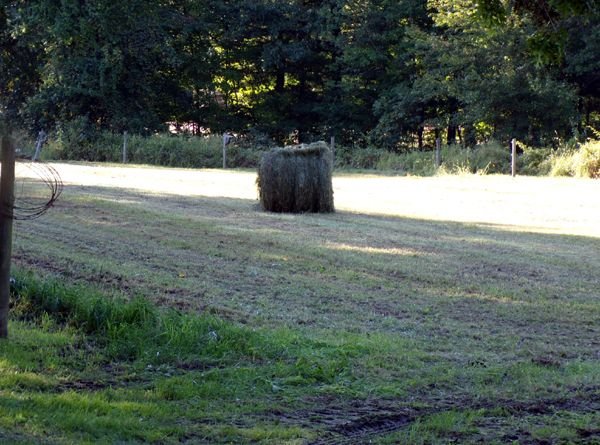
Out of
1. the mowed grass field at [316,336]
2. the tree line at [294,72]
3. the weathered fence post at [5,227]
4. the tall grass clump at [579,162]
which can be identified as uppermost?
the tree line at [294,72]

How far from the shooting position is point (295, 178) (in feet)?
72.6

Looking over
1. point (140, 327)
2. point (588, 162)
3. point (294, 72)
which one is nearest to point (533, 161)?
point (588, 162)

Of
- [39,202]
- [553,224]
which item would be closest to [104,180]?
[39,202]

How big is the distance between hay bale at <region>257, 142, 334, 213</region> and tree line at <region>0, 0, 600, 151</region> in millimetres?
23474

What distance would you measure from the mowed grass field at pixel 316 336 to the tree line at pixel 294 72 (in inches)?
1099

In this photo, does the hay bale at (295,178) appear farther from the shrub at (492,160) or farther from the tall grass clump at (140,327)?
the shrub at (492,160)

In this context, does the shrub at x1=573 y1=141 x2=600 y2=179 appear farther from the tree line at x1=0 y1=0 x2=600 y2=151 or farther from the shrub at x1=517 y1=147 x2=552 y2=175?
the tree line at x1=0 y1=0 x2=600 y2=151

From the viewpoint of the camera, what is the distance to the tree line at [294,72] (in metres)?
47.1

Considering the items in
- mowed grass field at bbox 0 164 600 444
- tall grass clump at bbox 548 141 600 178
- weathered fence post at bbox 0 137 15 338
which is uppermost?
tall grass clump at bbox 548 141 600 178

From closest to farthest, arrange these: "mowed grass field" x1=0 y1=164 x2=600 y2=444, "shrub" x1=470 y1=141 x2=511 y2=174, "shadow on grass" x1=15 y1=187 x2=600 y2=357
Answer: "mowed grass field" x1=0 y1=164 x2=600 y2=444 < "shadow on grass" x1=15 y1=187 x2=600 y2=357 < "shrub" x1=470 y1=141 x2=511 y2=174

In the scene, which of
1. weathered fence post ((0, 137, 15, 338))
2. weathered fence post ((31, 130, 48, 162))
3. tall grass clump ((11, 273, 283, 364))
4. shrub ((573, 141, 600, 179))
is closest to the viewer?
weathered fence post ((0, 137, 15, 338))

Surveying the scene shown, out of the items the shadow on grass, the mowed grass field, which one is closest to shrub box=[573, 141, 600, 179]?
the mowed grass field

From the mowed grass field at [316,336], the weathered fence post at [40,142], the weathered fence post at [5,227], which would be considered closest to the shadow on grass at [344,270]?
the mowed grass field at [316,336]

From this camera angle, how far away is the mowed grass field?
7129 millimetres
